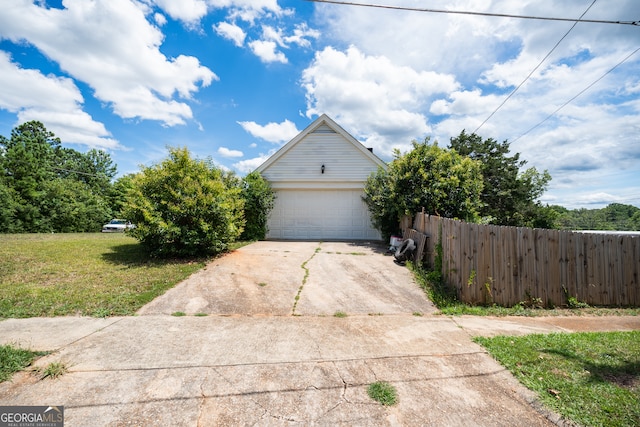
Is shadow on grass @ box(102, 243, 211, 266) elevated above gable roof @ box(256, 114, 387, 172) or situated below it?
below

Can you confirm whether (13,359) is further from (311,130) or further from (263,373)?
(311,130)

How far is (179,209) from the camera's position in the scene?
732 cm

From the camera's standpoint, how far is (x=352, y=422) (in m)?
2.27

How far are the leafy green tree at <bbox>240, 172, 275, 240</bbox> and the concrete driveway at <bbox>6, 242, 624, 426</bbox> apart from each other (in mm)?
6039

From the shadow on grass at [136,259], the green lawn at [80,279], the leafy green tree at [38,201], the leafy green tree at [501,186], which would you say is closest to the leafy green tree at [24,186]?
the leafy green tree at [38,201]

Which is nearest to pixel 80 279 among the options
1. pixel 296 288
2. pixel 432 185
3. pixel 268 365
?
pixel 296 288

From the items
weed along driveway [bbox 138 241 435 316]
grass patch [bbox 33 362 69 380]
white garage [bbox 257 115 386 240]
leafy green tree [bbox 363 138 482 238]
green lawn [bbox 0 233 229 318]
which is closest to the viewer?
grass patch [bbox 33 362 69 380]

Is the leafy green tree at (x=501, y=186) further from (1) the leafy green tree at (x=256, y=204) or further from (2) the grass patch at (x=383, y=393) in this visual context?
(2) the grass patch at (x=383, y=393)

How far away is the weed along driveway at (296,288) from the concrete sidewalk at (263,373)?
19.0 inches

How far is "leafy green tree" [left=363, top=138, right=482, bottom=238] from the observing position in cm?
→ 832

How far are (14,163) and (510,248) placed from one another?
31.9 metres

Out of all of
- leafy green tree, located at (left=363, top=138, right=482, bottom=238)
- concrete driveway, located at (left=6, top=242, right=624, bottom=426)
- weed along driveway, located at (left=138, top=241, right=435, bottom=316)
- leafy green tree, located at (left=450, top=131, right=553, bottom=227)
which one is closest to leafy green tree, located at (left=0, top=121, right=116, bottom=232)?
weed along driveway, located at (left=138, top=241, right=435, bottom=316)

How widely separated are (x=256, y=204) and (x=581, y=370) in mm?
10506

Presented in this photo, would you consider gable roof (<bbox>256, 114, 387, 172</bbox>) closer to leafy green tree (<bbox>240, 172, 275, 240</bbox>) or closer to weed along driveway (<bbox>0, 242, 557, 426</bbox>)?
leafy green tree (<bbox>240, 172, 275, 240</bbox>)
